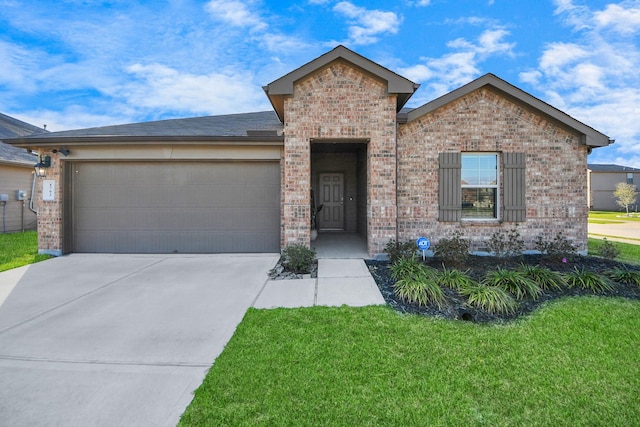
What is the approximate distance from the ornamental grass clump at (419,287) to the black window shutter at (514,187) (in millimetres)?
3326

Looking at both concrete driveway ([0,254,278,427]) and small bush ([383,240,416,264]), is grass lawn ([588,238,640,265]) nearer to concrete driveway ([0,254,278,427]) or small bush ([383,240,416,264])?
small bush ([383,240,416,264])

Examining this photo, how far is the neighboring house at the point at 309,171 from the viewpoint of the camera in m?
6.32

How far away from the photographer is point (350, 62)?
20.2 feet

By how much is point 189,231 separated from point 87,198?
280 centimetres

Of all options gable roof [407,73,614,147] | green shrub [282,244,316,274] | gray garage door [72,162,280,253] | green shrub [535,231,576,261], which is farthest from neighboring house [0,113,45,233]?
green shrub [535,231,576,261]

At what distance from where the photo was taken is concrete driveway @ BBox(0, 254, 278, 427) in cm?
216

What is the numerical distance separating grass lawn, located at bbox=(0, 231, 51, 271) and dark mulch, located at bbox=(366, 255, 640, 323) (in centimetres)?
785

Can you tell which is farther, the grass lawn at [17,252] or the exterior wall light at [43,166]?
the exterior wall light at [43,166]

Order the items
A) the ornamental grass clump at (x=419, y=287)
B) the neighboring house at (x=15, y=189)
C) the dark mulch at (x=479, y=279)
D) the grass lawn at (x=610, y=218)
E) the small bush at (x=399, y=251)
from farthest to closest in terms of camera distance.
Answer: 1. the grass lawn at (x=610, y=218)
2. the neighboring house at (x=15, y=189)
3. the small bush at (x=399, y=251)
4. the ornamental grass clump at (x=419, y=287)
5. the dark mulch at (x=479, y=279)

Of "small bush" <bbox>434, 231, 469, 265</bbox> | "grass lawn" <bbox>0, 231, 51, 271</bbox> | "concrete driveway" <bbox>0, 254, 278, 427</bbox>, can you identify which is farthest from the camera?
"grass lawn" <bbox>0, 231, 51, 271</bbox>

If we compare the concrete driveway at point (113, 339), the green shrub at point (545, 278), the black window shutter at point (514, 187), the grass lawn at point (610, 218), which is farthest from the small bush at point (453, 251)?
the grass lawn at point (610, 218)

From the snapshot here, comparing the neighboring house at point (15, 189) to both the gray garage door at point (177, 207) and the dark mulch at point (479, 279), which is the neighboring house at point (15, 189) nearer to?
the gray garage door at point (177, 207)

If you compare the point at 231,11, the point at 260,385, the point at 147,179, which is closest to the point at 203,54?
the point at 231,11

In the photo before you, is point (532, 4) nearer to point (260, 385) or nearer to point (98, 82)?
point (260, 385)
